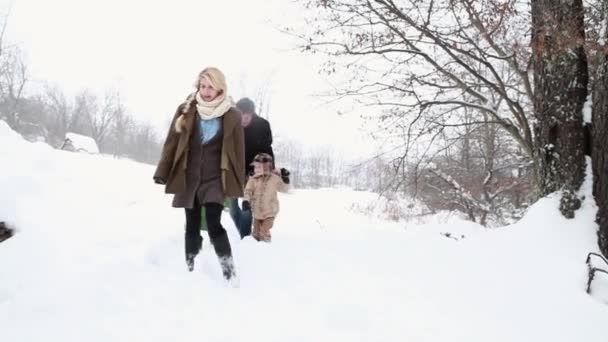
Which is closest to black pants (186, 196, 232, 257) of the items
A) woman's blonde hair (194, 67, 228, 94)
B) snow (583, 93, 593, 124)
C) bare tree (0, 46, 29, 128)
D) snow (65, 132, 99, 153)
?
woman's blonde hair (194, 67, 228, 94)

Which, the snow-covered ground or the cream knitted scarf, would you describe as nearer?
the snow-covered ground

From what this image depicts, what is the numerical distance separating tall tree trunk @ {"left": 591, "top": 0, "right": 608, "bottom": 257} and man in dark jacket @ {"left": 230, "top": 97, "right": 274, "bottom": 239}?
3277 millimetres

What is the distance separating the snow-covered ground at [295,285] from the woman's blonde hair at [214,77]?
144 cm

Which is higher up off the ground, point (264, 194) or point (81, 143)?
point (81, 143)

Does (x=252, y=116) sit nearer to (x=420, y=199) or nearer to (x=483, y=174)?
(x=420, y=199)

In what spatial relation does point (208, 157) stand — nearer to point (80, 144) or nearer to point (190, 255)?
point (190, 255)

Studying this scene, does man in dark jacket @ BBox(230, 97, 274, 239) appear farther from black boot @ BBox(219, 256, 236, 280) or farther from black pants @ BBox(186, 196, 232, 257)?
black boot @ BBox(219, 256, 236, 280)

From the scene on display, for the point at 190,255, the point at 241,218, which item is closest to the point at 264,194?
the point at 241,218

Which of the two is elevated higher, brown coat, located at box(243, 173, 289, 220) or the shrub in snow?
the shrub in snow

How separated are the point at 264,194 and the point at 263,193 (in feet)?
0.06

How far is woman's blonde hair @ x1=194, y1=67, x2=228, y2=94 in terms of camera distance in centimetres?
282

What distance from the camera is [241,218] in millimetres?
4438

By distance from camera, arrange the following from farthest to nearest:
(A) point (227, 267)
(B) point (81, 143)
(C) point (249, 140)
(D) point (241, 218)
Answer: (B) point (81, 143), (D) point (241, 218), (C) point (249, 140), (A) point (227, 267)

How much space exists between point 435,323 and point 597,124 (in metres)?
2.70
